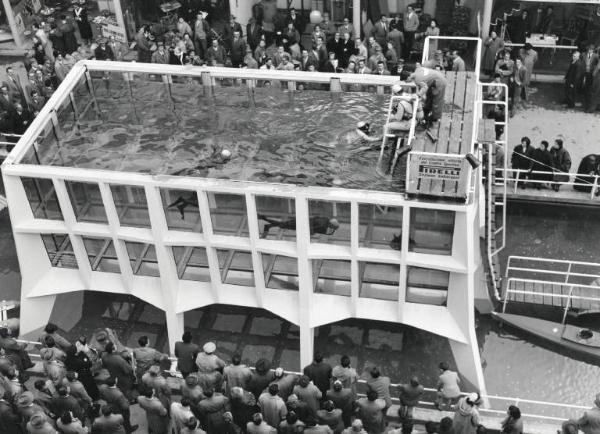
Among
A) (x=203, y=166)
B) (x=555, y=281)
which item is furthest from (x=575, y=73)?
(x=203, y=166)

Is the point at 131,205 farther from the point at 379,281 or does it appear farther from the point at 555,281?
the point at 555,281

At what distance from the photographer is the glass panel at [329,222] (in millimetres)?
15680

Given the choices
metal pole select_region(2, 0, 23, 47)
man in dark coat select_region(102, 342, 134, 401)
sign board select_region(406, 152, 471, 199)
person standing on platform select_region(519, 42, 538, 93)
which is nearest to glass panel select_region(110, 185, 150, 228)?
man in dark coat select_region(102, 342, 134, 401)

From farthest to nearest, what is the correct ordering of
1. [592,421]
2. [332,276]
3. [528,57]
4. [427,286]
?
1. [528,57]
2. [332,276]
3. [427,286]
4. [592,421]

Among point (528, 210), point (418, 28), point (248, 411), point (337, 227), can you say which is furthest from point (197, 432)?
point (418, 28)

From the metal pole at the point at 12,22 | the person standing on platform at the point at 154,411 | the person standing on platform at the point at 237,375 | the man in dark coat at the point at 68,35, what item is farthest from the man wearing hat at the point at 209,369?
the metal pole at the point at 12,22

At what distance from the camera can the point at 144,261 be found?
59.5ft

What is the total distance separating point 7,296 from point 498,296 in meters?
12.5

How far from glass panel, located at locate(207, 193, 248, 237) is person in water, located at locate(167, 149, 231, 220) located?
1.41 ft

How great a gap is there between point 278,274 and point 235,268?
3.41 ft

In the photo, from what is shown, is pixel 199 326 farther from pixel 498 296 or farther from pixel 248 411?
pixel 498 296

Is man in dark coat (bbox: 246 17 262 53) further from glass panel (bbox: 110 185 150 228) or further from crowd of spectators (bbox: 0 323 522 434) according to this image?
crowd of spectators (bbox: 0 323 522 434)

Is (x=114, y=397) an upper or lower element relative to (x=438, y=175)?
lower

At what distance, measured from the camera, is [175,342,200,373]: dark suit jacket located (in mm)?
15656
